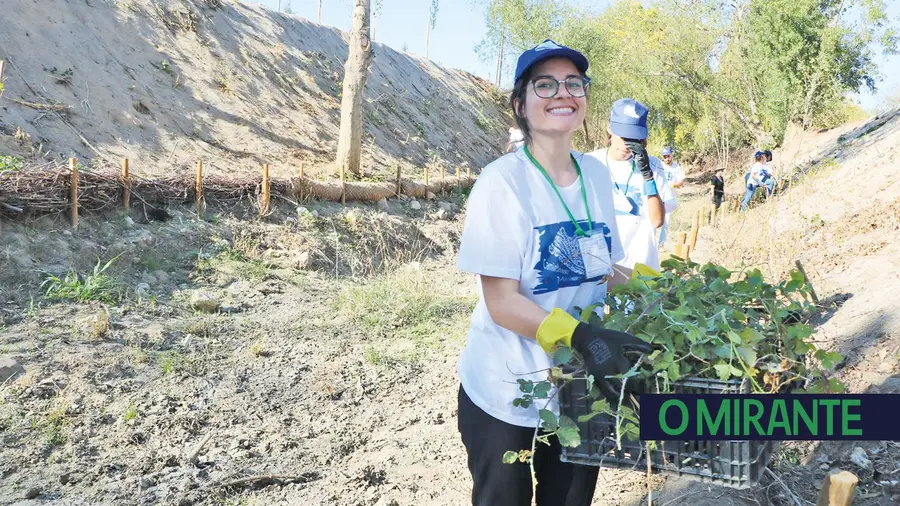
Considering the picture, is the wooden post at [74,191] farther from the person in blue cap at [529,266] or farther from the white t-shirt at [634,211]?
the person in blue cap at [529,266]

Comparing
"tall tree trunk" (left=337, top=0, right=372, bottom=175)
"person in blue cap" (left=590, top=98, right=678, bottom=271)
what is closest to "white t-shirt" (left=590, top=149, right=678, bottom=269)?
"person in blue cap" (left=590, top=98, right=678, bottom=271)

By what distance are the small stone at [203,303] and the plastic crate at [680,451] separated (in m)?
5.52

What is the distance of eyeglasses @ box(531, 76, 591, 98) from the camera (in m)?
1.84

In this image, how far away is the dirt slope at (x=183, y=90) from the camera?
10.3m

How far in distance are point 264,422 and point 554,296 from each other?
3.17 meters

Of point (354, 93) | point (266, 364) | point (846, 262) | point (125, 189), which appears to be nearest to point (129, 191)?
point (125, 189)

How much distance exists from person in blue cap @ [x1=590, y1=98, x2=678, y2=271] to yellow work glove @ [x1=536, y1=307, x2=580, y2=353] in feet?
6.87

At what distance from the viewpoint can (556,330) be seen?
1.60 metres

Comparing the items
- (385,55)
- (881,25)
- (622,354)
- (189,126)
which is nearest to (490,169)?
(622,354)

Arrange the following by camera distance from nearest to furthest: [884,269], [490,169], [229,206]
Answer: [490,169]
[884,269]
[229,206]

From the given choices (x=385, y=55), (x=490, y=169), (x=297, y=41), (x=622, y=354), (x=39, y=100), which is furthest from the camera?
(x=385, y=55)

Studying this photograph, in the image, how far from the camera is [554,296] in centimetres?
181

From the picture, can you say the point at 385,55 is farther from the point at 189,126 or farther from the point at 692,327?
the point at 692,327

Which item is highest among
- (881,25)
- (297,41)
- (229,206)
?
(881,25)
